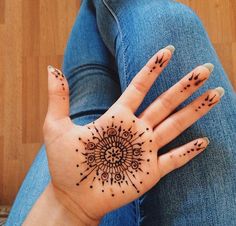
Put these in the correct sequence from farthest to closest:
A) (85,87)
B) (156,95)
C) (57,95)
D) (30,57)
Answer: (30,57) < (85,87) < (156,95) < (57,95)

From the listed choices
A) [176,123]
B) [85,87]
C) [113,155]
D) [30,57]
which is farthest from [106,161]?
[30,57]

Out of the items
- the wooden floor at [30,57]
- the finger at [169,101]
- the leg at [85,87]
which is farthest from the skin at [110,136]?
the wooden floor at [30,57]

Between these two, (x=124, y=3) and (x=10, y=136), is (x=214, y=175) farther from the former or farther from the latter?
(x=10, y=136)

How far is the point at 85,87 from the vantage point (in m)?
0.77

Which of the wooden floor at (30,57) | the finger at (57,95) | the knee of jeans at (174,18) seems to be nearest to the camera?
the finger at (57,95)

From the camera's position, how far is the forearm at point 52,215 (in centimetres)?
52

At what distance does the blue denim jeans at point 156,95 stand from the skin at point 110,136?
5cm

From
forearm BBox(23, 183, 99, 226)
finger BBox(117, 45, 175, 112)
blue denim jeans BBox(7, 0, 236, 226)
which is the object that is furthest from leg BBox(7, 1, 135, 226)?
finger BBox(117, 45, 175, 112)

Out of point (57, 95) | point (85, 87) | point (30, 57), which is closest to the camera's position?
point (57, 95)

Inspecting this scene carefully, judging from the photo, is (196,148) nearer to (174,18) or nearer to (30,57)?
(174,18)

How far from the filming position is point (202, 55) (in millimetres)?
629

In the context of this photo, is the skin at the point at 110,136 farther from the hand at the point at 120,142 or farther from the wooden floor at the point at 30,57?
the wooden floor at the point at 30,57

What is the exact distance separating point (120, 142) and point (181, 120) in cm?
10

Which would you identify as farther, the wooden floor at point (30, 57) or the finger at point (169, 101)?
the wooden floor at point (30, 57)
